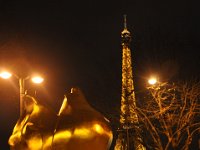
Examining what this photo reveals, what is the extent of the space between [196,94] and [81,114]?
19.8 feet

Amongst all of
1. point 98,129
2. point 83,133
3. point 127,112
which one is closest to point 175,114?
point 127,112

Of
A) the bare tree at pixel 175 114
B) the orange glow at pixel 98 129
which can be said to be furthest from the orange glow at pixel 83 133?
the bare tree at pixel 175 114

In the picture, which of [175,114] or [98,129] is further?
[175,114]

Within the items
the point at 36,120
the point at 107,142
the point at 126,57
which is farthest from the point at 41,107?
the point at 126,57

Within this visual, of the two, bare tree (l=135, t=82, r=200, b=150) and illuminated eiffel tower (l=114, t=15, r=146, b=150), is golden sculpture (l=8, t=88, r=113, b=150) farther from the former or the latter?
bare tree (l=135, t=82, r=200, b=150)

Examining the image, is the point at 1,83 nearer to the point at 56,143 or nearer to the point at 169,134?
the point at 169,134

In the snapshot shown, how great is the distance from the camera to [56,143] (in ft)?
26.0

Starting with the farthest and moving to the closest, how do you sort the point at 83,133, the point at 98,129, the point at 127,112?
the point at 127,112 < the point at 98,129 < the point at 83,133

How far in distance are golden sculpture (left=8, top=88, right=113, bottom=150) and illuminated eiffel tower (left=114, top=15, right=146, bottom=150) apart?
4.08 meters

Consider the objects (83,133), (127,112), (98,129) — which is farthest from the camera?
(127,112)

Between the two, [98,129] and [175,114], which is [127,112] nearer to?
[175,114]

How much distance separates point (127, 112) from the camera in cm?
1323

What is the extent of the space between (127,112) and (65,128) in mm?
5515

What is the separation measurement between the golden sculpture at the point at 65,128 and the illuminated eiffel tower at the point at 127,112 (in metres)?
4.08
